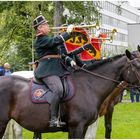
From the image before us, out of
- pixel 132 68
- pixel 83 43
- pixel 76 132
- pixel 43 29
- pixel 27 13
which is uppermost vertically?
pixel 27 13

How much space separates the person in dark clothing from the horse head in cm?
101

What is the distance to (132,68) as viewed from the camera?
841cm

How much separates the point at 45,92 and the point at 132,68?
167cm

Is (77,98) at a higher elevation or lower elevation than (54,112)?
higher

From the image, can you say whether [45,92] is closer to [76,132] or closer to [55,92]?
[55,92]

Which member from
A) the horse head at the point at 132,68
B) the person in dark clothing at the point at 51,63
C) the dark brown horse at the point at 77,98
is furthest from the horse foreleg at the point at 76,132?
the horse head at the point at 132,68

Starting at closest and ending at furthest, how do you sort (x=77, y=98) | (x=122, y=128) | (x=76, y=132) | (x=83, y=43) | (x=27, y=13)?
1. (x=76, y=132)
2. (x=77, y=98)
3. (x=83, y=43)
4. (x=122, y=128)
5. (x=27, y=13)

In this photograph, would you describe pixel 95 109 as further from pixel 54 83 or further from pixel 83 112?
pixel 54 83

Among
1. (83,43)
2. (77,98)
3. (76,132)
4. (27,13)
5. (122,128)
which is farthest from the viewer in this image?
(27,13)

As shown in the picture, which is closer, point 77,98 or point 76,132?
point 76,132

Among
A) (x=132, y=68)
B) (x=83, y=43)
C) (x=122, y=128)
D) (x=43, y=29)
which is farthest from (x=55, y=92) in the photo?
(x=122, y=128)

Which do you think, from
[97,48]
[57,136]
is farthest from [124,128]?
[97,48]

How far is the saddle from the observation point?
8.21 metres

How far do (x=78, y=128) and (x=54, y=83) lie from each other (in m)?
0.91
